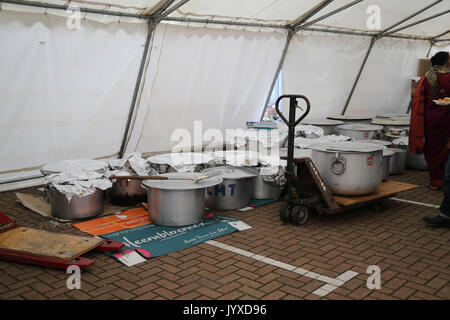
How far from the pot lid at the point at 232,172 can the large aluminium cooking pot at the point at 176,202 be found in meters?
0.57

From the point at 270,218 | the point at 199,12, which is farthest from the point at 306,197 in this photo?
the point at 199,12

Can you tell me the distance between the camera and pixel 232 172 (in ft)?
18.9

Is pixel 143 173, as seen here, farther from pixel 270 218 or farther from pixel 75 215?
pixel 270 218

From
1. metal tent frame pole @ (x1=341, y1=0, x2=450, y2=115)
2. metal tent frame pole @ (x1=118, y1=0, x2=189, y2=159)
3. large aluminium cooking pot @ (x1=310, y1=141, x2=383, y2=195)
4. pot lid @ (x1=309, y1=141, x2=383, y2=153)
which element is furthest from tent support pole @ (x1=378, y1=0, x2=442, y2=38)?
metal tent frame pole @ (x1=118, y1=0, x2=189, y2=159)

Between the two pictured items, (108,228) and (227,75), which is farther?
(227,75)

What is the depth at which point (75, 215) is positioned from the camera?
5043 mm

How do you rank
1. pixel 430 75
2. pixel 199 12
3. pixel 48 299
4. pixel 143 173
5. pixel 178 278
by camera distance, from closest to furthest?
pixel 48 299
pixel 178 278
pixel 143 173
pixel 430 75
pixel 199 12

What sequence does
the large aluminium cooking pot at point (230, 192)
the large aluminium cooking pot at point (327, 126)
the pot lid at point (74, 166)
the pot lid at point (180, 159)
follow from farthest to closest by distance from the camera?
the large aluminium cooking pot at point (327, 126) < the pot lid at point (180, 159) < the large aluminium cooking pot at point (230, 192) < the pot lid at point (74, 166)

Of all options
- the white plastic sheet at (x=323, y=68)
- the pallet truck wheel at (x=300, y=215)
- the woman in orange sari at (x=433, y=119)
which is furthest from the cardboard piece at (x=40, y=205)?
the white plastic sheet at (x=323, y=68)

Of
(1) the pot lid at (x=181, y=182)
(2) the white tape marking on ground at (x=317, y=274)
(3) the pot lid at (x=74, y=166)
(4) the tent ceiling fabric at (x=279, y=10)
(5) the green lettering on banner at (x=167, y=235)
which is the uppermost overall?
(4) the tent ceiling fabric at (x=279, y=10)

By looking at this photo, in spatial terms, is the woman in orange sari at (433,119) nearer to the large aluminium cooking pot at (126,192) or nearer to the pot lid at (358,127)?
the pot lid at (358,127)

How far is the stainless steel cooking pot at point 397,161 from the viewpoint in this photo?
25.0 feet

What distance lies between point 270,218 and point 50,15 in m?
3.85

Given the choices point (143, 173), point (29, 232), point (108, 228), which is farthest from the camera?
point (143, 173)
